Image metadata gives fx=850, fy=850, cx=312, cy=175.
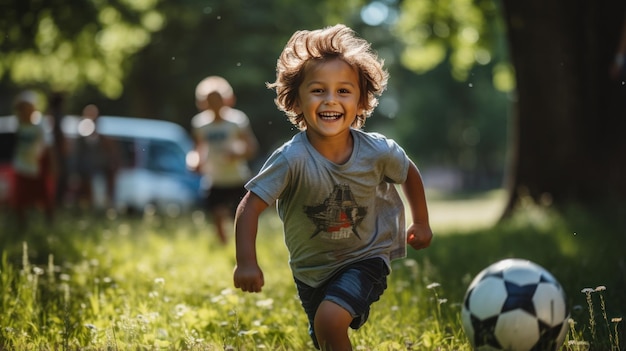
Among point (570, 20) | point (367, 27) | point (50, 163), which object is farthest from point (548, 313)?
point (367, 27)

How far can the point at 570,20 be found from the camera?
11.4m

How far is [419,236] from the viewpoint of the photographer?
14.3ft

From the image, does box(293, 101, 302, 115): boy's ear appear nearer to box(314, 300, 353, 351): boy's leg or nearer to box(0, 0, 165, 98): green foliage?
box(314, 300, 353, 351): boy's leg

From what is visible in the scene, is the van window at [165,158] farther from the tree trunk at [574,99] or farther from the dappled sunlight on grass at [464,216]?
the tree trunk at [574,99]

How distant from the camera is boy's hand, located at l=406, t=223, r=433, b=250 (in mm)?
4363

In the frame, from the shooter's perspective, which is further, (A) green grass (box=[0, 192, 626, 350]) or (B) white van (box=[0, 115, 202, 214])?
(B) white van (box=[0, 115, 202, 214])

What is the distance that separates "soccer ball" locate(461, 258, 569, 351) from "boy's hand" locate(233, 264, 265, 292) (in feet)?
3.07

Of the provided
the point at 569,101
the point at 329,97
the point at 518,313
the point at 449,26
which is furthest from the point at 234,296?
the point at 449,26

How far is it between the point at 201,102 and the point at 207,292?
4742 mm

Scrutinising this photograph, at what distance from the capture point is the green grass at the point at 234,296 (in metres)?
4.47

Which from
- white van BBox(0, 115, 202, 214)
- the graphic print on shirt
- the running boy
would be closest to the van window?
white van BBox(0, 115, 202, 214)

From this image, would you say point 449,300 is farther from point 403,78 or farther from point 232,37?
point 403,78

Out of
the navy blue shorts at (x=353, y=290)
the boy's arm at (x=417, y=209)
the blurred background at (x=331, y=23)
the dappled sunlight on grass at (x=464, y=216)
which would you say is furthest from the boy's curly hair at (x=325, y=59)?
the dappled sunlight on grass at (x=464, y=216)

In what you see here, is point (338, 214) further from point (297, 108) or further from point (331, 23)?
point (331, 23)
